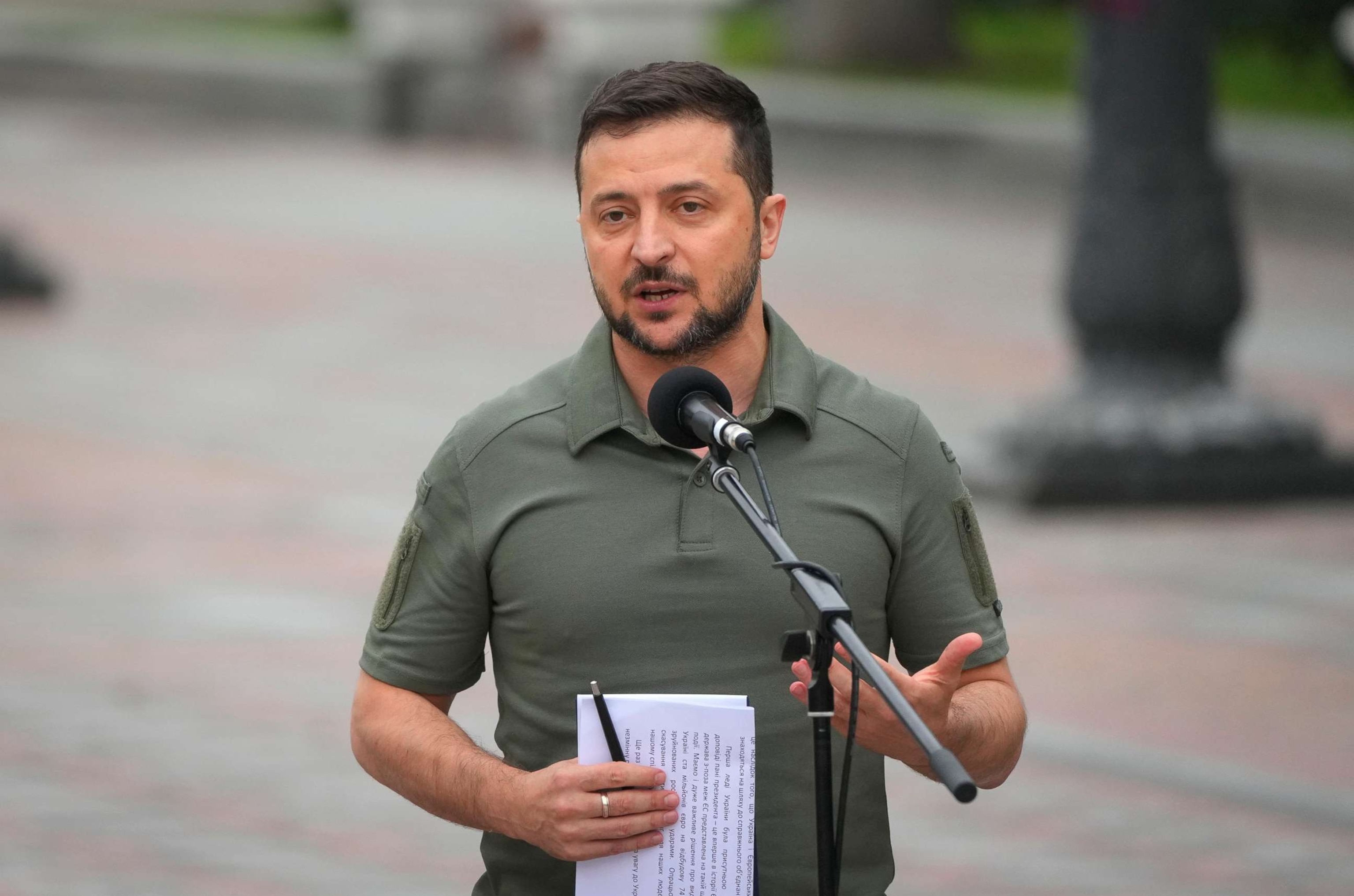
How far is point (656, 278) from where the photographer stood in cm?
299

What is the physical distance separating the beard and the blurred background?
0.65ft

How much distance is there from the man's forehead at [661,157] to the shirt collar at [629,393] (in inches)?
9.4

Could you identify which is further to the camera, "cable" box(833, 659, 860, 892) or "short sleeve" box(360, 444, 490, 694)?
"short sleeve" box(360, 444, 490, 694)

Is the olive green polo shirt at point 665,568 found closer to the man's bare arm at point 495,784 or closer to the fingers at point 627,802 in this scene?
the man's bare arm at point 495,784

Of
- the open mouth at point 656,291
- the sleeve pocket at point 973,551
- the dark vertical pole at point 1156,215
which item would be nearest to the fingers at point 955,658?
the sleeve pocket at point 973,551

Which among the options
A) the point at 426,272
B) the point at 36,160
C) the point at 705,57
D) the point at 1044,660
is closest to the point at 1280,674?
the point at 1044,660

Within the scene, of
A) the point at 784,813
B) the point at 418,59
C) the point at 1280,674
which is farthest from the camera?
the point at 418,59

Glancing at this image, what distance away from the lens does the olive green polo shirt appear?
9.79 feet

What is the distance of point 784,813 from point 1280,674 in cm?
506

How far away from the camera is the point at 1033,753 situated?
693 cm

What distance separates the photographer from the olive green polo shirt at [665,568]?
2984 mm

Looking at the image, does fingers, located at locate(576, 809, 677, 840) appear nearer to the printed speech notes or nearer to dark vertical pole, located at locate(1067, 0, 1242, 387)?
the printed speech notes

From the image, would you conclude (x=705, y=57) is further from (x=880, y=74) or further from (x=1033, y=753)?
(x=1033, y=753)

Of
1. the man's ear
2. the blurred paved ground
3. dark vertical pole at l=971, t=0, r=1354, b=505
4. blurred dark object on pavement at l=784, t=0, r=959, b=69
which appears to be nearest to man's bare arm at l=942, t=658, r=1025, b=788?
the man's ear
